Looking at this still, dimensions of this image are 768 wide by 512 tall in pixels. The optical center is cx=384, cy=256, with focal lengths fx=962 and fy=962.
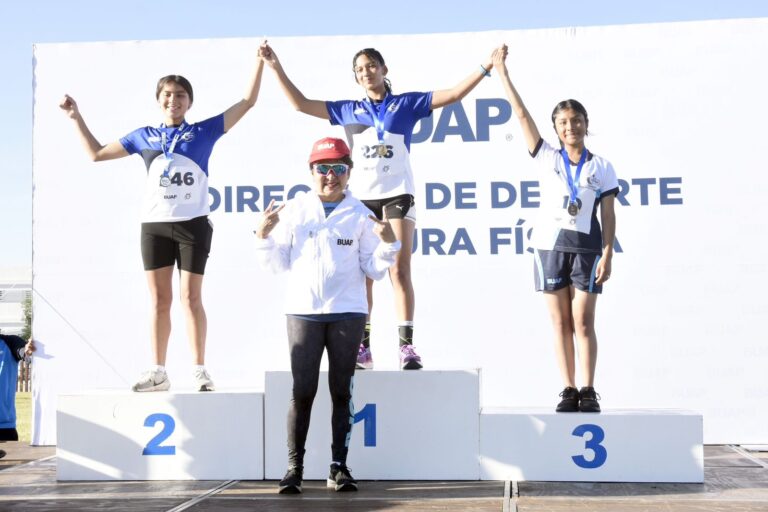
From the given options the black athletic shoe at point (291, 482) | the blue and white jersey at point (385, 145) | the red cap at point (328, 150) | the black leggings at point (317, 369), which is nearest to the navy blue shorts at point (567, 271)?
the blue and white jersey at point (385, 145)

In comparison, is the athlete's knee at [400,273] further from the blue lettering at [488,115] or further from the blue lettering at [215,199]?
the blue lettering at [215,199]

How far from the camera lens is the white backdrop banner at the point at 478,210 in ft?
19.1

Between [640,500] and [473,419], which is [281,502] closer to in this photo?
[473,419]

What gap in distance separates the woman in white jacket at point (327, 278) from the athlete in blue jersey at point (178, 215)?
0.72 metres

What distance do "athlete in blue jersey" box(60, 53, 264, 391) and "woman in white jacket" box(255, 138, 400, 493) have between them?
28.2 inches

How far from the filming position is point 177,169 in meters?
4.66

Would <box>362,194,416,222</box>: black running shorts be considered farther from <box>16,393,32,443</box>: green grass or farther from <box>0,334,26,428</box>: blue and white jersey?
<box>16,393,32,443</box>: green grass

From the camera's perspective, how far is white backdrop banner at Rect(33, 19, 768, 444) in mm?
5824

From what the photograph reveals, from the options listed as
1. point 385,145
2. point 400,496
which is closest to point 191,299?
point 385,145

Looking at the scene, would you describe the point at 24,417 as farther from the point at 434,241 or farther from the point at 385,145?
the point at 385,145

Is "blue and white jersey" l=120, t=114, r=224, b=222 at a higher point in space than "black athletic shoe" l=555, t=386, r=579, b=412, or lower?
higher

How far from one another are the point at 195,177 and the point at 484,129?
209 centimetres

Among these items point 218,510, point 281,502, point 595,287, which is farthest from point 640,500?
point 218,510

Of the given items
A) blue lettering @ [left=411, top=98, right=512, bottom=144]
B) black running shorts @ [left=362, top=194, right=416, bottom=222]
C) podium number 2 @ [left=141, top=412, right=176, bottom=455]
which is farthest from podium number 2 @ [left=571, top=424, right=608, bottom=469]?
blue lettering @ [left=411, top=98, right=512, bottom=144]
